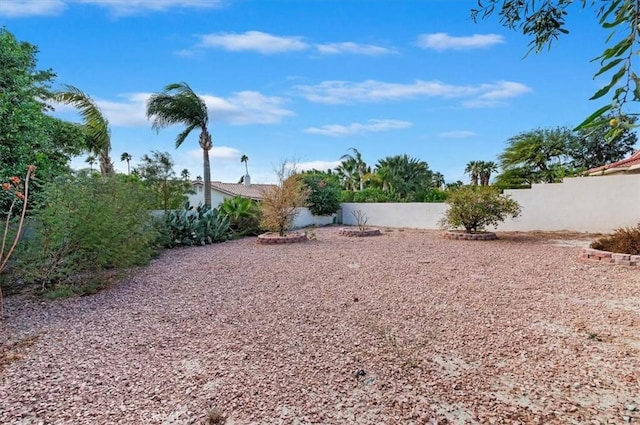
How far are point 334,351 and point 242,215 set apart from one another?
11.9 meters

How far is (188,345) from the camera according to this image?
147 inches

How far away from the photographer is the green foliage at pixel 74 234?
18.0ft

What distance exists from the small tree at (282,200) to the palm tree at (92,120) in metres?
5.77

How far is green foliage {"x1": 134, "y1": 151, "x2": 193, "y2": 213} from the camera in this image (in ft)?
43.3

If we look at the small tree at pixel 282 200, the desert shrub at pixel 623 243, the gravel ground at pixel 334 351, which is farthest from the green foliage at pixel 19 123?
the desert shrub at pixel 623 243

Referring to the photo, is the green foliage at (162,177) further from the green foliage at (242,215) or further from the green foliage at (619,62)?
the green foliage at (619,62)

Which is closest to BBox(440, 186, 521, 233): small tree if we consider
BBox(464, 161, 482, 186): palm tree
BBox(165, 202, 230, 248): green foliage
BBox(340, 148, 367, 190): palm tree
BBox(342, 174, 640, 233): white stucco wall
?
BBox(342, 174, 640, 233): white stucco wall

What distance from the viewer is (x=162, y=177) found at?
13.3 m

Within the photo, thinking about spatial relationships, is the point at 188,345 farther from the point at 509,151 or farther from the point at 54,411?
the point at 509,151

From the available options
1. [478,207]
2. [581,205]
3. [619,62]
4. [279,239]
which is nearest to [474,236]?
[478,207]

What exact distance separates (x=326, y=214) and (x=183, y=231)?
9993 mm

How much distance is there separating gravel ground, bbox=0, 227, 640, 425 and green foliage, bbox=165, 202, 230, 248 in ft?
16.3

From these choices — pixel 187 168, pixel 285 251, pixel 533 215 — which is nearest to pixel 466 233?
pixel 533 215

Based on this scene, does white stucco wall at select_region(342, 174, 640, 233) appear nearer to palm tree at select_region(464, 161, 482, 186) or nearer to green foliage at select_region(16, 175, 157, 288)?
green foliage at select_region(16, 175, 157, 288)
